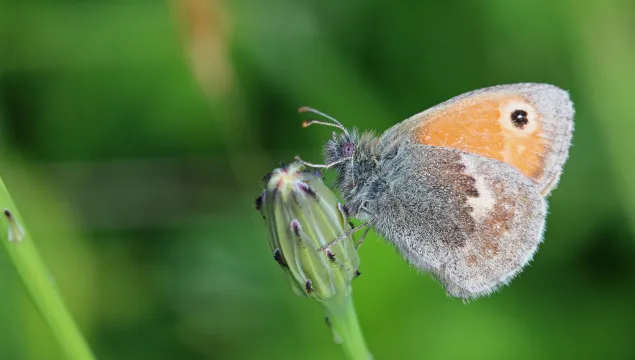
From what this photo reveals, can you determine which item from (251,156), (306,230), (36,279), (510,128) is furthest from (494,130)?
(36,279)

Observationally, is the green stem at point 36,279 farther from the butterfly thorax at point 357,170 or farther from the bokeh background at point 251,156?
the bokeh background at point 251,156

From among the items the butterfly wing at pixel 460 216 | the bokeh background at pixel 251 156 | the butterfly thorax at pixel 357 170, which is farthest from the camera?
the bokeh background at pixel 251 156

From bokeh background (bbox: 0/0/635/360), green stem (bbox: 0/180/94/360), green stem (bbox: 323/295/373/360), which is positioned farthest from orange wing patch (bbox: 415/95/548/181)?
green stem (bbox: 0/180/94/360)

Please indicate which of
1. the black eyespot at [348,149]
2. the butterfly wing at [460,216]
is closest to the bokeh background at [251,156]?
the butterfly wing at [460,216]

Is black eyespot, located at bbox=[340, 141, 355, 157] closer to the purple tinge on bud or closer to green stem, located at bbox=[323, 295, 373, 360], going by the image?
the purple tinge on bud

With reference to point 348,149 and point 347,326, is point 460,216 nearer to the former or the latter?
point 348,149

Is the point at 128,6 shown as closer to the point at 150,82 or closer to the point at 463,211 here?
the point at 150,82

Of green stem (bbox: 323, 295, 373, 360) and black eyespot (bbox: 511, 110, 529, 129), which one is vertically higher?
black eyespot (bbox: 511, 110, 529, 129)
